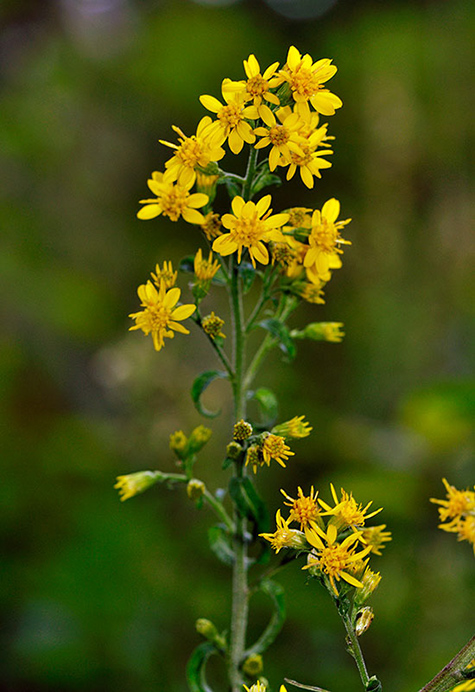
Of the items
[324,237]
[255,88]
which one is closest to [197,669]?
[324,237]

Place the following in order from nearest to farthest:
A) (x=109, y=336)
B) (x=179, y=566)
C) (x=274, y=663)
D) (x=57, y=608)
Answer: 1. (x=274, y=663)
2. (x=57, y=608)
3. (x=179, y=566)
4. (x=109, y=336)

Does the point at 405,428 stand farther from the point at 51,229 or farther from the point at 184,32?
the point at 184,32

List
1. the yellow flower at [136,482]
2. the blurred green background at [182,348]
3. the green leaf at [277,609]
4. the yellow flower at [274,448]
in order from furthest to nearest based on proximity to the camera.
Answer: the blurred green background at [182,348]
the yellow flower at [136,482]
the green leaf at [277,609]
the yellow flower at [274,448]

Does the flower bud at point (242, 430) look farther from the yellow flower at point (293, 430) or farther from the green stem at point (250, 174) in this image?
the green stem at point (250, 174)

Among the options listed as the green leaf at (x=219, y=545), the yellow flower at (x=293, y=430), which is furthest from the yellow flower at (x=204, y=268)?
the green leaf at (x=219, y=545)

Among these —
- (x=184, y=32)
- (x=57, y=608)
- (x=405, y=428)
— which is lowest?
(x=57, y=608)

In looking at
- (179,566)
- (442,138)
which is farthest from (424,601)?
(442,138)

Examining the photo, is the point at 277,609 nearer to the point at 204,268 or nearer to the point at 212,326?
the point at 212,326

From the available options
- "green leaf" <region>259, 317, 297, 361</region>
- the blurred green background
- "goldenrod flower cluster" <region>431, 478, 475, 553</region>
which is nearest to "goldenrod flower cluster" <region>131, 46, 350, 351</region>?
"green leaf" <region>259, 317, 297, 361</region>
